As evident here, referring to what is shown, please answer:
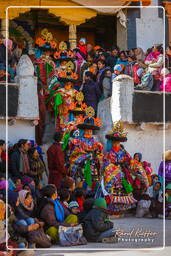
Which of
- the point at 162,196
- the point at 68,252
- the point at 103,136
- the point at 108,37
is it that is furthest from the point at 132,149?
the point at 108,37

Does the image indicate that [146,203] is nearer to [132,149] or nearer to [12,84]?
[132,149]

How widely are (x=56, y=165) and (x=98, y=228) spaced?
237 cm

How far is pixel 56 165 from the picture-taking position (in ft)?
41.2

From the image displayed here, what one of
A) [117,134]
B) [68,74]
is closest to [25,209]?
[117,134]

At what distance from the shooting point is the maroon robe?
40.9 feet

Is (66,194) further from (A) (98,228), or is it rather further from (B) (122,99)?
(B) (122,99)

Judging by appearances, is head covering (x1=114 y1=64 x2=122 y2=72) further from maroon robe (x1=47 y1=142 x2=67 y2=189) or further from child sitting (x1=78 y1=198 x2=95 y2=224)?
child sitting (x1=78 y1=198 x2=95 y2=224)

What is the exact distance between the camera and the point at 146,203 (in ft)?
41.3

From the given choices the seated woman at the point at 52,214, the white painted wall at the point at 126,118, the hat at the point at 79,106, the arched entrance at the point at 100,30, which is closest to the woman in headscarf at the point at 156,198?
the white painted wall at the point at 126,118

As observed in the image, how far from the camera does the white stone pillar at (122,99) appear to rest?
46.1 feet

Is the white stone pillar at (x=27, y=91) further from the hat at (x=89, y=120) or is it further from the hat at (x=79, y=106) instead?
the hat at (x=89, y=120)

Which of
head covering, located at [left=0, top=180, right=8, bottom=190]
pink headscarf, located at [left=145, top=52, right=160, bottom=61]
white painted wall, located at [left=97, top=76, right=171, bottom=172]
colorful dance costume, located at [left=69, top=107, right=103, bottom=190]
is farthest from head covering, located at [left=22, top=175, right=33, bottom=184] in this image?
pink headscarf, located at [left=145, top=52, right=160, bottom=61]

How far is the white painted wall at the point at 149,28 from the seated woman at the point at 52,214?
9.10 m

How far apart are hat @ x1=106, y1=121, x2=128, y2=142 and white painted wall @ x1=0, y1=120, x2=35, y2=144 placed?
1.46 meters
